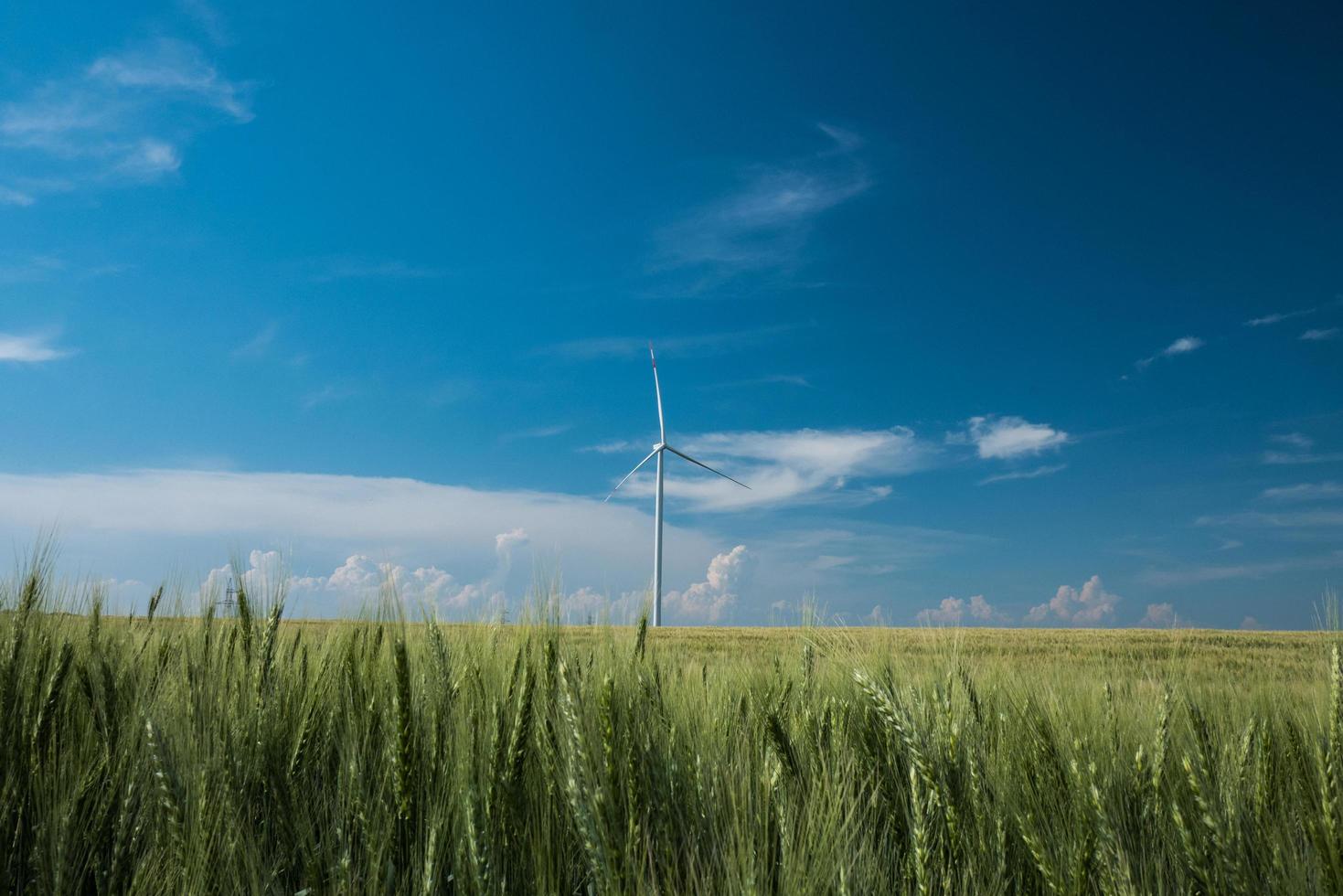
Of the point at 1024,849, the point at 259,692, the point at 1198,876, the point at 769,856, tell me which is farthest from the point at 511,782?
the point at 1198,876

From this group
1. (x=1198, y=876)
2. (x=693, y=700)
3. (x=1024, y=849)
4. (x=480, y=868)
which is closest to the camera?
(x=480, y=868)

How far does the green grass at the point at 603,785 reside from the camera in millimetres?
1773

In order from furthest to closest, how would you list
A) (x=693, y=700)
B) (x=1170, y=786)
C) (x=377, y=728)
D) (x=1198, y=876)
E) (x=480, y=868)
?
(x=693, y=700), (x=377, y=728), (x=1170, y=786), (x=1198, y=876), (x=480, y=868)

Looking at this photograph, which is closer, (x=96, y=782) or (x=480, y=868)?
(x=480, y=868)

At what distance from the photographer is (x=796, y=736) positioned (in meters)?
2.48

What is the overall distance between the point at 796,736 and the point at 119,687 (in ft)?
7.87

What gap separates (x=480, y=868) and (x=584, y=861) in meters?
0.35

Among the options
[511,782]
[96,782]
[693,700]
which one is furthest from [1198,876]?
[96,782]

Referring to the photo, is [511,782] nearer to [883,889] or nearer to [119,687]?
[883,889]

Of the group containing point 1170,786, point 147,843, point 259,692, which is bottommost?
Result: point 147,843

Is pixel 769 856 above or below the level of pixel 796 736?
below

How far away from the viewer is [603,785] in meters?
1.75

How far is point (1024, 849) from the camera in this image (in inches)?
77.9

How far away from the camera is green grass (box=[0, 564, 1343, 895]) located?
1.77 m
